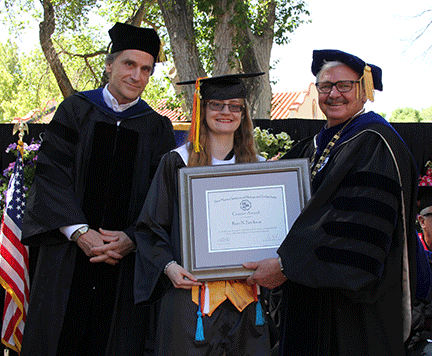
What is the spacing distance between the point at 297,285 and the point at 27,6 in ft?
39.5

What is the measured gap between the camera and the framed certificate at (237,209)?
6.91ft

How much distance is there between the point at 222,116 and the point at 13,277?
200 cm

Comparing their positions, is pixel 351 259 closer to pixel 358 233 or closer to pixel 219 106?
pixel 358 233

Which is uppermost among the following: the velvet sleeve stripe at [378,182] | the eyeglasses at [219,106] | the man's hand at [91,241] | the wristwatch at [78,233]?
the eyeglasses at [219,106]

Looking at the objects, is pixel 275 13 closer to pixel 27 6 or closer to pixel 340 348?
pixel 27 6

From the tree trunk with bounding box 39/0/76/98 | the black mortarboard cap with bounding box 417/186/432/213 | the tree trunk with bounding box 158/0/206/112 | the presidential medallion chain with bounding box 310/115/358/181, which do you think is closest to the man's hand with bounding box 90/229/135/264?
the presidential medallion chain with bounding box 310/115/358/181

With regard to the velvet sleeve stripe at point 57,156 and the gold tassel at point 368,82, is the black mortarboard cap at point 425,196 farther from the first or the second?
the velvet sleeve stripe at point 57,156

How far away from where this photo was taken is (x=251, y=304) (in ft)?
7.18

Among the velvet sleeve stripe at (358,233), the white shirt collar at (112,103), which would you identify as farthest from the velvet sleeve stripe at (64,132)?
the velvet sleeve stripe at (358,233)

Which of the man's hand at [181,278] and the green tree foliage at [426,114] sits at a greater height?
the green tree foliage at [426,114]

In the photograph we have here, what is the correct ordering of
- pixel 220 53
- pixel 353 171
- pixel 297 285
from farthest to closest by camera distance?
pixel 220 53
pixel 297 285
pixel 353 171

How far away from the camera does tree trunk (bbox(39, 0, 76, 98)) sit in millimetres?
10031

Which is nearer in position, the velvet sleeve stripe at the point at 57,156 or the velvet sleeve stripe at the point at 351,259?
the velvet sleeve stripe at the point at 351,259

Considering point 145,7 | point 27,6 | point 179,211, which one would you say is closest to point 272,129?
point 179,211
